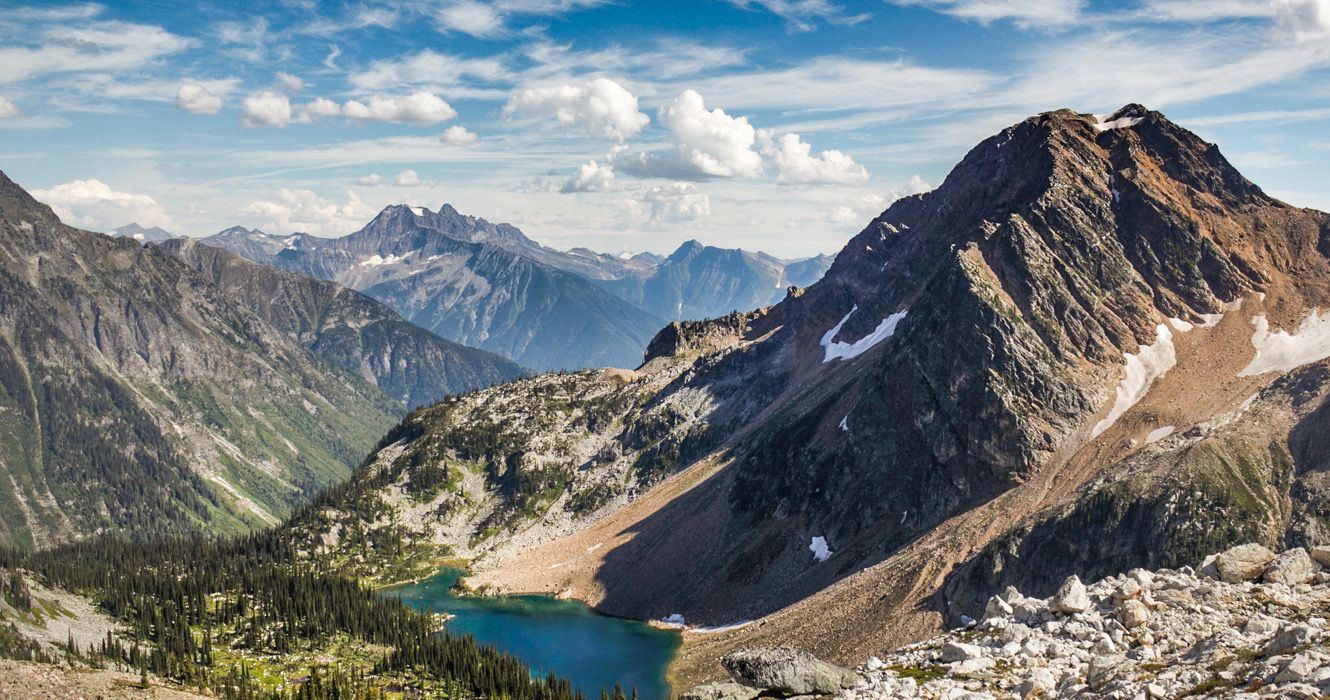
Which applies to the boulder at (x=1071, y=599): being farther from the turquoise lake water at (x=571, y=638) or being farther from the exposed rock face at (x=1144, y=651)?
the turquoise lake water at (x=571, y=638)

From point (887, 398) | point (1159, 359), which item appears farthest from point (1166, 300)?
point (887, 398)

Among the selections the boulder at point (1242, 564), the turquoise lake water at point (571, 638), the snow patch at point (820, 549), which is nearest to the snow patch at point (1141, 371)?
the snow patch at point (820, 549)

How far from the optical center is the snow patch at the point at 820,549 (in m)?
149

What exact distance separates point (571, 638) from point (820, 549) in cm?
4556

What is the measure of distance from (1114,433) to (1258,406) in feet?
58.0

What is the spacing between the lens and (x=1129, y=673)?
123 ft

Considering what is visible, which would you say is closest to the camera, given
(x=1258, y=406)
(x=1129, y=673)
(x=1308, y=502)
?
(x=1129, y=673)

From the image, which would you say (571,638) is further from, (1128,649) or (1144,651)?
(1144,651)

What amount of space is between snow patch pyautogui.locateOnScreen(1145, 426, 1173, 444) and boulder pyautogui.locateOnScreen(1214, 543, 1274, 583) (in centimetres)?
8002

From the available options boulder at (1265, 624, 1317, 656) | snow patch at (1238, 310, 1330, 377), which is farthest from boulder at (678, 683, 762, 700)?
snow patch at (1238, 310, 1330, 377)

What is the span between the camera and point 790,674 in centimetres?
4534

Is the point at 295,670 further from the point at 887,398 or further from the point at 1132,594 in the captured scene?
the point at 1132,594

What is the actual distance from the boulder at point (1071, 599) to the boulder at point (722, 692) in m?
17.0

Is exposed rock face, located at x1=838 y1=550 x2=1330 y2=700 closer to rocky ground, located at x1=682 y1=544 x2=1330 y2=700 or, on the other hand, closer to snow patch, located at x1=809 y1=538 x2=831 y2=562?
rocky ground, located at x1=682 y1=544 x2=1330 y2=700
